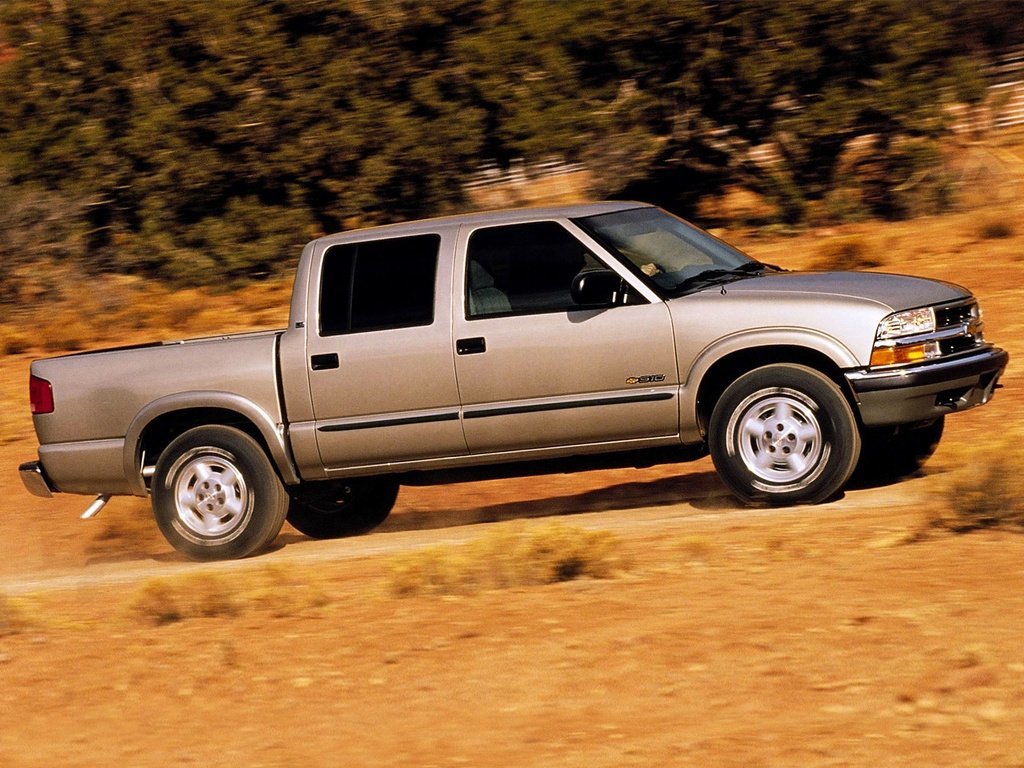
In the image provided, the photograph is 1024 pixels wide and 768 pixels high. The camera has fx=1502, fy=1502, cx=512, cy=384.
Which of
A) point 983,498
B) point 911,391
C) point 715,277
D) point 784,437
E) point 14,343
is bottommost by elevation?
point 983,498

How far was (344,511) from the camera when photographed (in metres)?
10.0

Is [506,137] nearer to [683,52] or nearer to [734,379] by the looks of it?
[683,52]

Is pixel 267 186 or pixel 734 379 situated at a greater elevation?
pixel 267 186

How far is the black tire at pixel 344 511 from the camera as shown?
32.7 ft

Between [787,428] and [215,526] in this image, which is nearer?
[787,428]

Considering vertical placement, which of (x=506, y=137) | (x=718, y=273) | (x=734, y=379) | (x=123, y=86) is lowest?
(x=734, y=379)

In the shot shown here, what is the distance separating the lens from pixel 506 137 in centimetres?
1880

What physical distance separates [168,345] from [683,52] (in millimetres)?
10993

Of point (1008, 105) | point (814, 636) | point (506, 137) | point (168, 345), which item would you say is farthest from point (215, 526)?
point (1008, 105)

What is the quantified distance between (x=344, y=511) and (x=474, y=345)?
2222mm

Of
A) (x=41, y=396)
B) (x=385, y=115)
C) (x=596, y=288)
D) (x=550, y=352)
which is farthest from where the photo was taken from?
(x=385, y=115)

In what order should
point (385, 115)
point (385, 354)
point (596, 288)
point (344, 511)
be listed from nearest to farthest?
point (596, 288) → point (385, 354) → point (344, 511) → point (385, 115)

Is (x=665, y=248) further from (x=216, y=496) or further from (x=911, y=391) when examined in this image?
(x=216, y=496)

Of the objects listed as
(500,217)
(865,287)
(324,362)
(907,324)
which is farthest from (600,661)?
(500,217)
